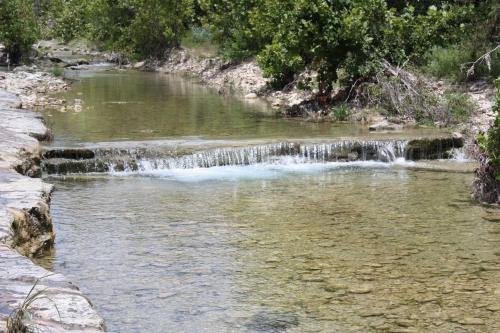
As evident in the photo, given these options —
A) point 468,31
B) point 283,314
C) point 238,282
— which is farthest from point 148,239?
point 468,31

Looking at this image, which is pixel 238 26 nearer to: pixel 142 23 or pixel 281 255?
pixel 142 23

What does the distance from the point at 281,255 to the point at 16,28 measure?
2897cm

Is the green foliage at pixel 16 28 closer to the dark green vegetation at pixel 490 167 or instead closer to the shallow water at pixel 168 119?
the shallow water at pixel 168 119

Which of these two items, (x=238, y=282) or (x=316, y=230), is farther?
(x=316, y=230)

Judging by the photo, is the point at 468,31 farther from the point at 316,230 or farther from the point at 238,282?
the point at 238,282

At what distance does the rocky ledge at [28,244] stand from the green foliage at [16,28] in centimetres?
2105

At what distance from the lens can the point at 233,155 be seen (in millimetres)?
13680

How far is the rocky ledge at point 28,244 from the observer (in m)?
4.27

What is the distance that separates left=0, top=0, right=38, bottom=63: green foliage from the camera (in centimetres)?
3294

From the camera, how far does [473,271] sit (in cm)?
727

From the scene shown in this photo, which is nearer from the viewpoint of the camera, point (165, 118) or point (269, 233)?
point (269, 233)

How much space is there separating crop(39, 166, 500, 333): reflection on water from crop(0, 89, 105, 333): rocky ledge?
0.58 metres

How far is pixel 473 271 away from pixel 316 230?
2245 mm

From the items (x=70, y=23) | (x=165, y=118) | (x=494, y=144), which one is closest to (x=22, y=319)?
(x=494, y=144)
